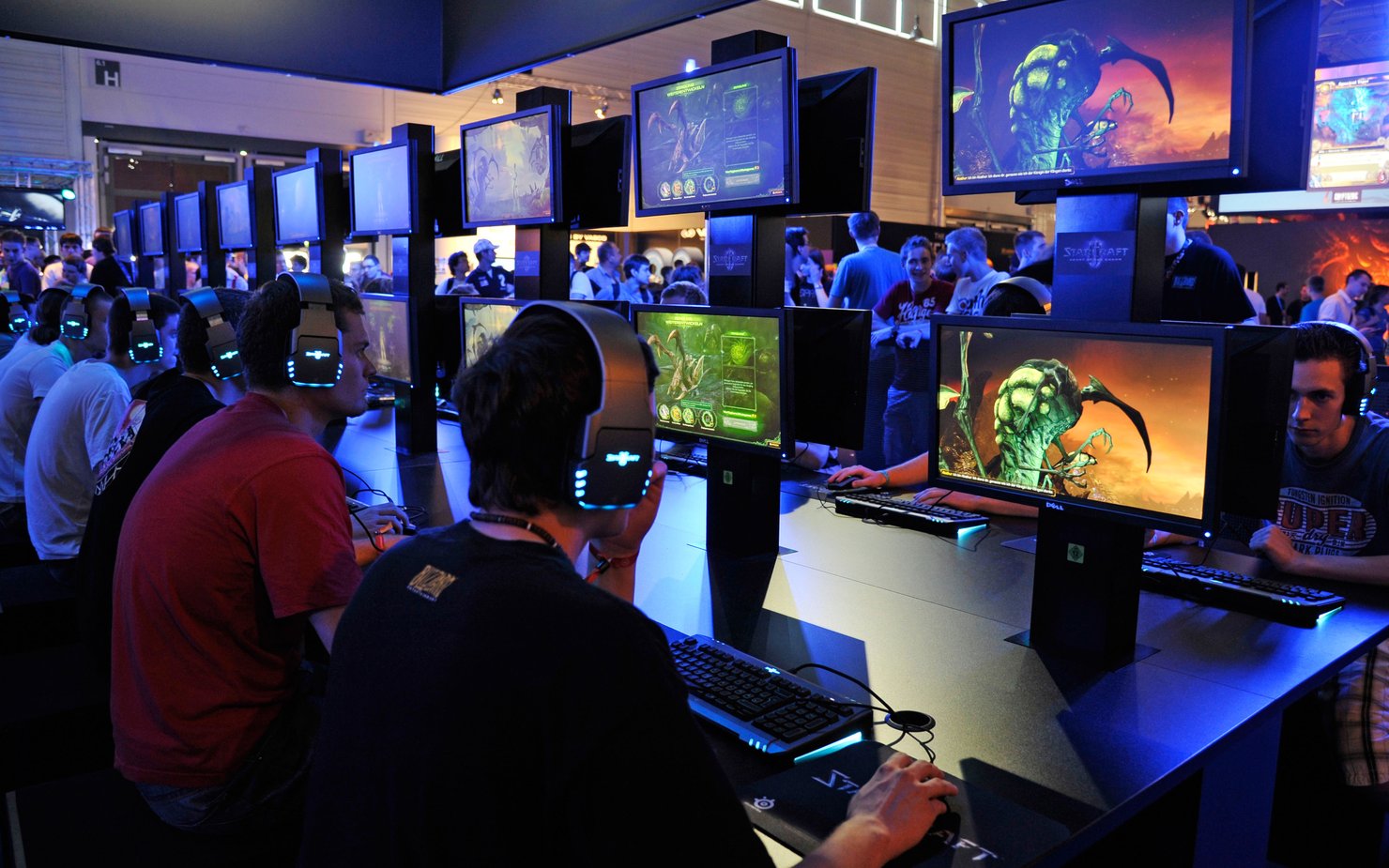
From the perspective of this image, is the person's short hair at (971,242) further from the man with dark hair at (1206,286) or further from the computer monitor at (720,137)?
the computer monitor at (720,137)

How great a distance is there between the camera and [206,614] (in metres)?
1.47

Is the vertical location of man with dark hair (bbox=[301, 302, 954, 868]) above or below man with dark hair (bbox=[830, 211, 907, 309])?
below

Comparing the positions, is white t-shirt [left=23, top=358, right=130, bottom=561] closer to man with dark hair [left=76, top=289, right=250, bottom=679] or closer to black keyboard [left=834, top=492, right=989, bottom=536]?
man with dark hair [left=76, top=289, right=250, bottom=679]

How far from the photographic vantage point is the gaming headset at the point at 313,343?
173cm

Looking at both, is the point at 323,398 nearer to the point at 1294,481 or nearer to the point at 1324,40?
the point at 1294,481

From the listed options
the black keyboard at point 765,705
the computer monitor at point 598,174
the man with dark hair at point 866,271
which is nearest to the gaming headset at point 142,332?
the computer monitor at point 598,174

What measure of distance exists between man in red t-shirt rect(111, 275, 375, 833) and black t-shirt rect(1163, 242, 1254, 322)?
10.2ft

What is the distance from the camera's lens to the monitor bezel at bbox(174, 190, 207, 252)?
602cm

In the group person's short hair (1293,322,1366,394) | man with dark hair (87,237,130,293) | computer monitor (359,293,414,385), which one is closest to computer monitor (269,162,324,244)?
computer monitor (359,293,414,385)

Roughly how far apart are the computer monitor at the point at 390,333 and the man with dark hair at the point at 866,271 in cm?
293

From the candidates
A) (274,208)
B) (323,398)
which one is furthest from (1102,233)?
(274,208)

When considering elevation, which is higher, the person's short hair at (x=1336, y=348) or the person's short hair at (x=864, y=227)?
the person's short hair at (x=864, y=227)

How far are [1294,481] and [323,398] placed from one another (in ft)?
6.80

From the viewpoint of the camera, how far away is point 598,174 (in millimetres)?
3049
